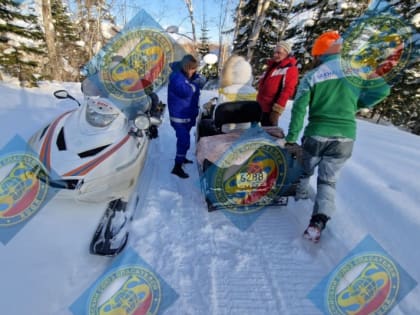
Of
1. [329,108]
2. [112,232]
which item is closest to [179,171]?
[112,232]

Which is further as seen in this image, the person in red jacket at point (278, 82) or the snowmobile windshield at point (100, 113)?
the person in red jacket at point (278, 82)

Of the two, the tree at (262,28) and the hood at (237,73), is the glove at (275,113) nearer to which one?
the hood at (237,73)

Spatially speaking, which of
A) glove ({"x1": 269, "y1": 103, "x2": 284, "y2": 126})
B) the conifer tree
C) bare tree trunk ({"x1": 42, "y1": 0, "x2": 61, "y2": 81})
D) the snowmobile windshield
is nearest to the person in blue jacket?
the snowmobile windshield

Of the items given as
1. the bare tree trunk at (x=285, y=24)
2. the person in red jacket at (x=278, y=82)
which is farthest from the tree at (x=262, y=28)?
the person in red jacket at (x=278, y=82)

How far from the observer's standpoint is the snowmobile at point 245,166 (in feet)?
7.54

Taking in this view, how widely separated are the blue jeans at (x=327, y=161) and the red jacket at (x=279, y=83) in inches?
51.6

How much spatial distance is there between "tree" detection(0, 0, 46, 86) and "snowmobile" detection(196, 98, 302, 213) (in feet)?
26.7

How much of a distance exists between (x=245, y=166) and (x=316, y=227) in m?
0.80

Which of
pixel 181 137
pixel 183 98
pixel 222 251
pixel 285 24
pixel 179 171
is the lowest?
pixel 179 171

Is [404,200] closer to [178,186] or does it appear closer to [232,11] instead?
[178,186]

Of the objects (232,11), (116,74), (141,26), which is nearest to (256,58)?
(232,11)

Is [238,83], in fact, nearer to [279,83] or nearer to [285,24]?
[279,83]

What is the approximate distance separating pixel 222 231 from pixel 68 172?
1473mm

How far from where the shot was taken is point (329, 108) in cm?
213
